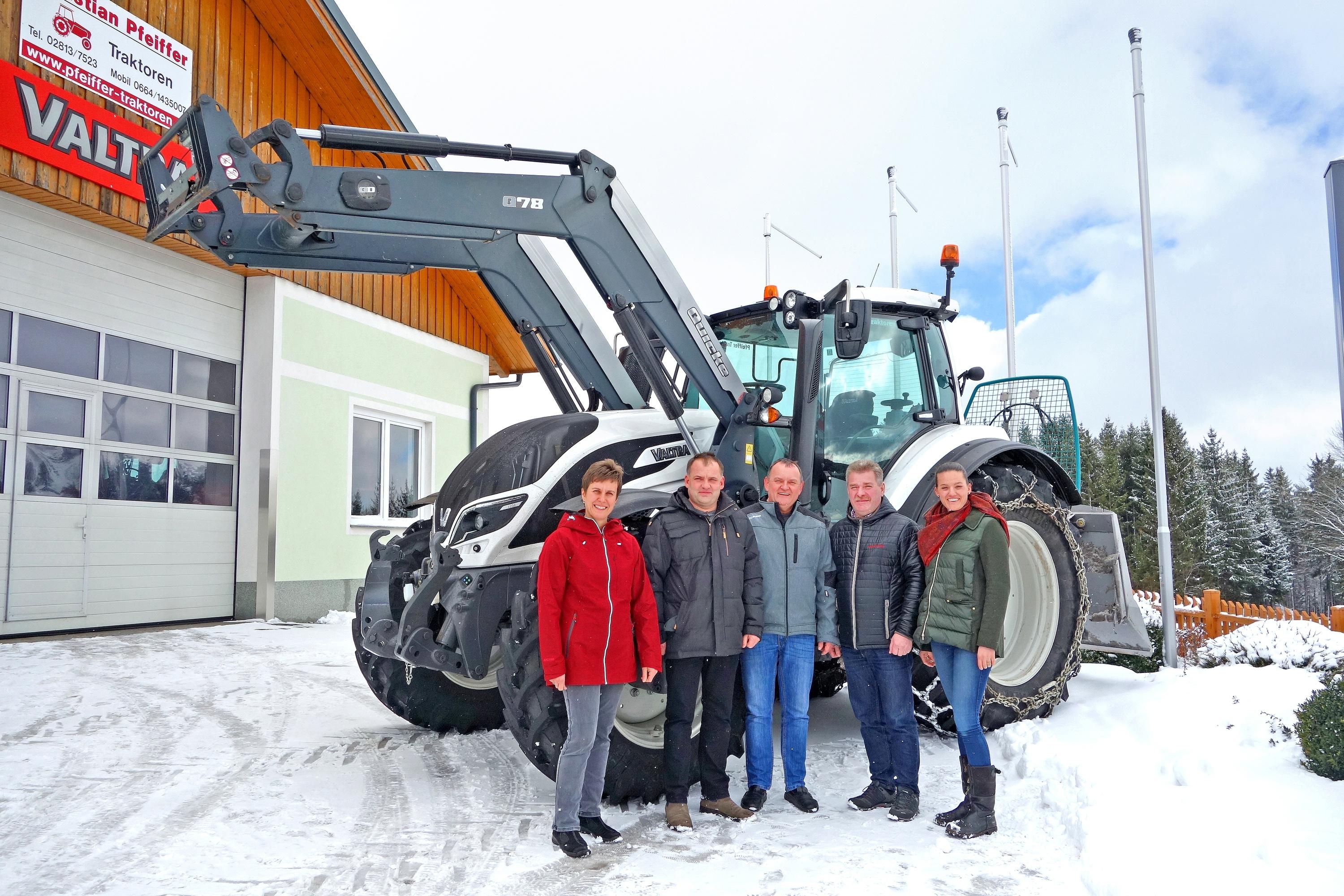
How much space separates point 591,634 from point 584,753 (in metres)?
0.46

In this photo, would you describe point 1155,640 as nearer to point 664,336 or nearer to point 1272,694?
point 1272,694

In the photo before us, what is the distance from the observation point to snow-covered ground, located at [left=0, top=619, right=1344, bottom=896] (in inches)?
128

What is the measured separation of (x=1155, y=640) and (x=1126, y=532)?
36.6 metres

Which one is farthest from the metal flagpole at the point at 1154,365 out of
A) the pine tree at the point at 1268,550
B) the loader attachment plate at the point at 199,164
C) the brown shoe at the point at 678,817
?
the pine tree at the point at 1268,550

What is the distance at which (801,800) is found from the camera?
4.11 m

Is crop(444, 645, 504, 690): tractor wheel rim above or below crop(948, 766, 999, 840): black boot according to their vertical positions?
above

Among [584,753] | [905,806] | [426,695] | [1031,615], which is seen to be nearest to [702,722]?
[584,753]

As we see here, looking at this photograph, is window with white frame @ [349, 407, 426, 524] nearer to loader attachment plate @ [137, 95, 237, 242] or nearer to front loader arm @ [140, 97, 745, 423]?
front loader arm @ [140, 97, 745, 423]

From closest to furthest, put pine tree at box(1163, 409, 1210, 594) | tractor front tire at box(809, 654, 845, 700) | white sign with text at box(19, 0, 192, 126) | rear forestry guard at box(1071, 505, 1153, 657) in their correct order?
1. rear forestry guard at box(1071, 505, 1153, 657)
2. tractor front tire at box(809, 654, 845, 700)
3. white sign with text at box(19, 0, 192, 126)
4. pine tree at box(1163, 409, 1210, 594)

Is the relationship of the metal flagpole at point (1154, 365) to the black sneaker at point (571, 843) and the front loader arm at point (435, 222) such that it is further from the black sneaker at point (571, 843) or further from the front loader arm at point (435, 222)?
the black sneaker at point (571, 843)

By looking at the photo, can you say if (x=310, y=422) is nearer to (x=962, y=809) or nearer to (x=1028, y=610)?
(x=1028, y=610)

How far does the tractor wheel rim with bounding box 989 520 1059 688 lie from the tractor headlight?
2918mm

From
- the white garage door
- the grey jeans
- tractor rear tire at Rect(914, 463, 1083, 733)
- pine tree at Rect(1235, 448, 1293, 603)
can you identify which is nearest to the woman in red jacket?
the grey jeans

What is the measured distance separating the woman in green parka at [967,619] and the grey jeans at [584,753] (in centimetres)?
139
